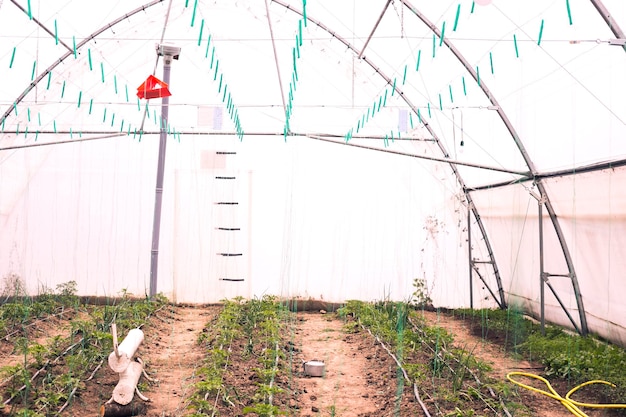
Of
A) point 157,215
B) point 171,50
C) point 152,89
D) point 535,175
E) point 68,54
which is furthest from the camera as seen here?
point 157,215

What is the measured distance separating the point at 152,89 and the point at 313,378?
11.4ft

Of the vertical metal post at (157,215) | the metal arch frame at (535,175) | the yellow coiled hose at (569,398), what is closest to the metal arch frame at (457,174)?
the metal arch frame at (535,175)

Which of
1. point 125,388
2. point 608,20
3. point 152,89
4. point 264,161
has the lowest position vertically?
point 125,388

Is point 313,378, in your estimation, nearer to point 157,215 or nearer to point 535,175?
point 535,175

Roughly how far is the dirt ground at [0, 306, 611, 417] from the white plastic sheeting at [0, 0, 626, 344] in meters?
1.16

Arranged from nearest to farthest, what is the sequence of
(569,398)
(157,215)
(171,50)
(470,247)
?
(569,398)
(171,50)
(470,247)
(157,215)

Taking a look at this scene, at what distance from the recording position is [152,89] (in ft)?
21.6

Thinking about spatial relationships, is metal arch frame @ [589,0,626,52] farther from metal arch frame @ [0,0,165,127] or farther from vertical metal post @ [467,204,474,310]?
metal arch frame @ [0,0,165,127]

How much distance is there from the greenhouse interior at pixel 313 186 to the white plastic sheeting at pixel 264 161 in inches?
1.4

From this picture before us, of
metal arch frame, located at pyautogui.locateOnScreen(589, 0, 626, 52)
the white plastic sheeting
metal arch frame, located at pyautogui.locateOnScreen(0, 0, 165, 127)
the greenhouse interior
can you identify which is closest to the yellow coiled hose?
the greenhouse interior

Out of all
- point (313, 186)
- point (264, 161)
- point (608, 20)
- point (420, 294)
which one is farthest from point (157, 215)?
point (608, 20)

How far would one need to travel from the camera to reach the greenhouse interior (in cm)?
752

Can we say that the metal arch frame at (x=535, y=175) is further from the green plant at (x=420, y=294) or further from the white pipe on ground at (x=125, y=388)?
the white pipe on ground at (x=125, y=388)

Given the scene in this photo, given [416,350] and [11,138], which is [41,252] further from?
[416,350]
